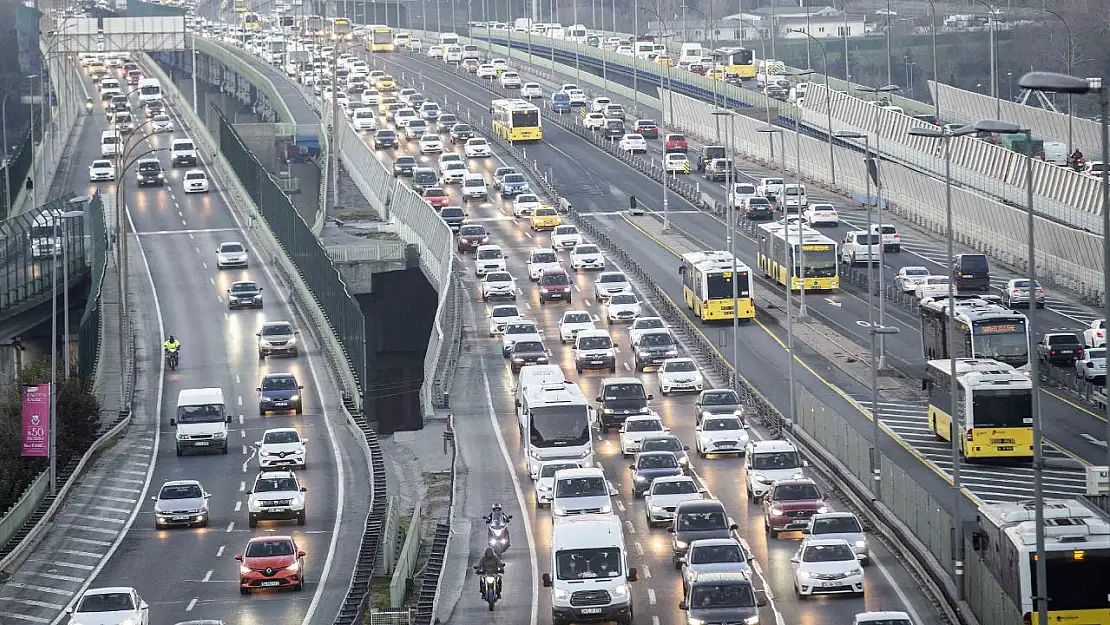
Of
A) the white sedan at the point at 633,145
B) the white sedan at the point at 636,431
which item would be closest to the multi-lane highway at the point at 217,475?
the white sedan at the point at 636,431

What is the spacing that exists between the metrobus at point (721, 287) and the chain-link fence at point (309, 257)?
1295 centimetres

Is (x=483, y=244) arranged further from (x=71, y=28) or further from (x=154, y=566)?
(x=71, y=28)

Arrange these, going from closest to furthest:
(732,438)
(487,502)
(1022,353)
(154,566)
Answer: (154,566) → (487,502) → (732,438) → (1022,353)

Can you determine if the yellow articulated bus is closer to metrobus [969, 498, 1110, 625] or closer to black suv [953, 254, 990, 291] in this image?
metrobus [969, 498, 1110, 625]

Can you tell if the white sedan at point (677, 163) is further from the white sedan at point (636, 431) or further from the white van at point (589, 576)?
the white van at point (589, 576)

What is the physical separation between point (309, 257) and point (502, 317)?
51.5ft

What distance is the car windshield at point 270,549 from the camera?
141ft

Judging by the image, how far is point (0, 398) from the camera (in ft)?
257

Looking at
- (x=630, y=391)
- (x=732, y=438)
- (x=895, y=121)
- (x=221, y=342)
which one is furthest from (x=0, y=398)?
(x=895, y=121)

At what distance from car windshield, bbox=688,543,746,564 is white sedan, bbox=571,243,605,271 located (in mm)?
52015

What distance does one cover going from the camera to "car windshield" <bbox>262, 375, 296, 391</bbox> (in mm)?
67062

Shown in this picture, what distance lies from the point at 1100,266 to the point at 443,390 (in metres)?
28.8

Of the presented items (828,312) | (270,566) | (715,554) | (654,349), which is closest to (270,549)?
(270,566)

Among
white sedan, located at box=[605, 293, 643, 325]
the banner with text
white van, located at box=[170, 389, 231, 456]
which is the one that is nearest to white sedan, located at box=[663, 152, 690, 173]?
white sedan, located at box=[605, 293, 643, 325]
